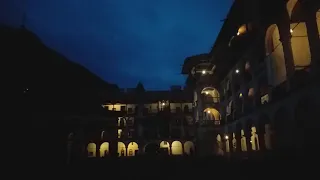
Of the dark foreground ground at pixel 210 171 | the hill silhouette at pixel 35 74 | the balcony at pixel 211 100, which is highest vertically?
the balcony at pixel 211 100

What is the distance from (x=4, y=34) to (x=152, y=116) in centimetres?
4049

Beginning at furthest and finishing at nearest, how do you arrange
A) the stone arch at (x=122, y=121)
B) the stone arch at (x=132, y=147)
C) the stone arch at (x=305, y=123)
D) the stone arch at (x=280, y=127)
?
the stone arch at (x=132, y=147), the stone arch at (x=122, y=121), the stone arch at (x=280, y=127), the stone arch at (x=305, y=123)

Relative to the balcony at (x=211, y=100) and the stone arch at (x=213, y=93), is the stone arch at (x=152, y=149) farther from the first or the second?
the stone arch at (x=213, y=93)

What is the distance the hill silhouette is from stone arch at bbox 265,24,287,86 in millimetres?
14687

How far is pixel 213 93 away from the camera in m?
40.3

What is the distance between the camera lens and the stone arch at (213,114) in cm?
3862

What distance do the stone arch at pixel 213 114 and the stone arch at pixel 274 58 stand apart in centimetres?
1888

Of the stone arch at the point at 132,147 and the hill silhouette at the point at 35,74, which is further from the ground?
the hill silhouette at the point at 35,74

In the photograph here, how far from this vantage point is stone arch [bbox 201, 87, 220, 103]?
127ft

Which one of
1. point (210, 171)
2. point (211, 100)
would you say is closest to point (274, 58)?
point (210, 171)

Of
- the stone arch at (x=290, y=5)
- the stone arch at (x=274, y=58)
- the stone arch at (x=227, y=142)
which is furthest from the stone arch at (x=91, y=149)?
the stone arch at (x=290, y=5)

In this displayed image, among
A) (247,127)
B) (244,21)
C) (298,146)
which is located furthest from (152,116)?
Answer: (298,146)

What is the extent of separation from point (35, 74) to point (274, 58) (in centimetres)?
1681

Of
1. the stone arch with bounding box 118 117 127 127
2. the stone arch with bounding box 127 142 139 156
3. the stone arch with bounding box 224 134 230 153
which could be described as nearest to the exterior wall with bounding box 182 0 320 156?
→ the stone arch with bounding box 224 134 230 153
